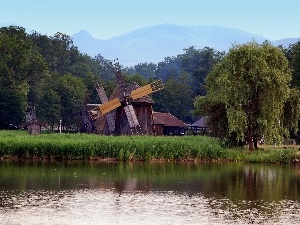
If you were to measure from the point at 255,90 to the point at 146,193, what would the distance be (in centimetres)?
2698

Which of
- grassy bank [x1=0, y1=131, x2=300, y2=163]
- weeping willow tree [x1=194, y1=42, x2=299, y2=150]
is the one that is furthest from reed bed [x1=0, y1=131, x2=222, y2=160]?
weeping willow tree [x1=194, y1=42, x2=299, y2=150]

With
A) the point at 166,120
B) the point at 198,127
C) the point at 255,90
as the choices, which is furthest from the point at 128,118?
the point at 198,127

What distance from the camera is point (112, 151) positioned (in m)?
60.6

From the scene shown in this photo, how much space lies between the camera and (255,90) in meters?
64.1

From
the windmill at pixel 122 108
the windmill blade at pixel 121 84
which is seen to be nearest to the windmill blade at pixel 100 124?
the windmill at pixel 122 108

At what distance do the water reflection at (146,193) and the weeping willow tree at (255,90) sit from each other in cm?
636

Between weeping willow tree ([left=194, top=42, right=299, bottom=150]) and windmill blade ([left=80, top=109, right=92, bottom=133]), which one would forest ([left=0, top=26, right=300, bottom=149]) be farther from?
weeping willow tree ([left=194, top=42, right=299, bottom=150])

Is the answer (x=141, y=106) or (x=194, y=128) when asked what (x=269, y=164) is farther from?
(x=194, y=128)

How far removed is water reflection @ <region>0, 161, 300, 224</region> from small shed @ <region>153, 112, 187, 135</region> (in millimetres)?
40677

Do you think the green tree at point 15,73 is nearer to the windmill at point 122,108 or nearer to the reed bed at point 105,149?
the windmill at point 122,108

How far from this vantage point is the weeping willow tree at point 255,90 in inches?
2468

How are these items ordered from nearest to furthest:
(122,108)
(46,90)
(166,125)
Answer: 1. (122,108)
2. (166,125)
3. (46,90)

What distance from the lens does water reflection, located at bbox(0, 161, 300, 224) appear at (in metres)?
31.2

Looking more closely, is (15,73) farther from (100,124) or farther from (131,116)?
(131,116)
